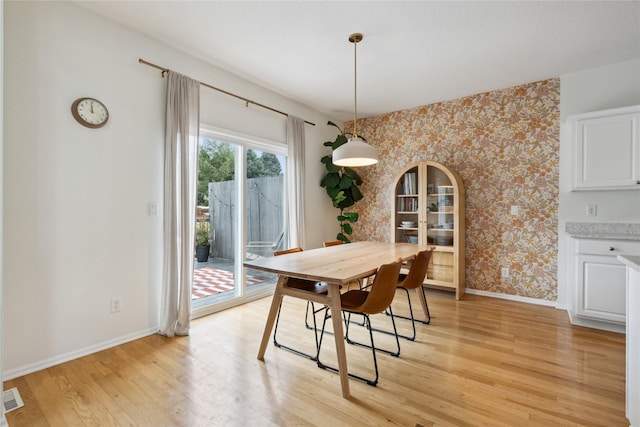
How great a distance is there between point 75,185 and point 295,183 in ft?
8.00

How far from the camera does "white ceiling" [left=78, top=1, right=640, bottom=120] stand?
2279 mm

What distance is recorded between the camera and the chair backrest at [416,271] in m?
2.59

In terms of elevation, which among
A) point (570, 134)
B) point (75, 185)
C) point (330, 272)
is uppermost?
point (570, 134)

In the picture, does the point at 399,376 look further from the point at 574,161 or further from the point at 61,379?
the point at 574,161

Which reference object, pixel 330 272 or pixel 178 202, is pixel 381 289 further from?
pixel 178 202

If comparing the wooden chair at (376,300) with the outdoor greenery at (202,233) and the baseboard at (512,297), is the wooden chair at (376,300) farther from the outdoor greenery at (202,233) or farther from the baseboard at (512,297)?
the baseboard at (512,297)

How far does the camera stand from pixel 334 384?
1.92 metres

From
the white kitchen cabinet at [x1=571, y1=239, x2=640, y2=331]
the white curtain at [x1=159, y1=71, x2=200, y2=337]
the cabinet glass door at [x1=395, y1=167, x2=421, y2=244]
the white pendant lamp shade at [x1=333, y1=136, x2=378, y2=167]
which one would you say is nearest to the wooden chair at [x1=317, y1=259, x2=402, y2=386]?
the white pendant lamp shade at [x1=333, y1=136, x2=378, y2=167]

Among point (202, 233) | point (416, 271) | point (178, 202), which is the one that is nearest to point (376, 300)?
point (416, 271)

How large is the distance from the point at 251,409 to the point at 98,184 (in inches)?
80.0

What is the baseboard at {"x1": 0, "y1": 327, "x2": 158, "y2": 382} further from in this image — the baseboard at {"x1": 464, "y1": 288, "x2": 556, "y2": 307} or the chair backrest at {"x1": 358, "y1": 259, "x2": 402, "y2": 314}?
the baseboard at {"x1": 464, "y1": 288, "x2": 556, "y2": 307}

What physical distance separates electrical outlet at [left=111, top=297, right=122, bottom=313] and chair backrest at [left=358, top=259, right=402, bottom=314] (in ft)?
6.55

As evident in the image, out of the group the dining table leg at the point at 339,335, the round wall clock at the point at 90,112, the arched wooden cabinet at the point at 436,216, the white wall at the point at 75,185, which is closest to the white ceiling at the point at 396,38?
the white wall at the point at 75,185

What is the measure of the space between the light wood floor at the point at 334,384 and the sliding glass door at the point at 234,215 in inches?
29.1
